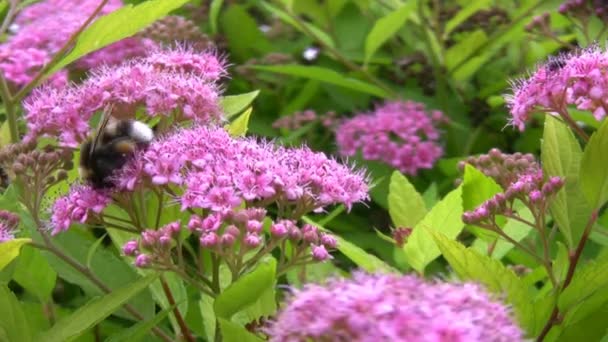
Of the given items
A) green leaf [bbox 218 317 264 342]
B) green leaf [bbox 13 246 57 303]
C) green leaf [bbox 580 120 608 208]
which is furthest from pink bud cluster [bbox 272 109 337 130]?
green leaf [bbox 218 317 264 342]

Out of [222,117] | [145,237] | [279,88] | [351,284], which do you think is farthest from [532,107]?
[279,88]

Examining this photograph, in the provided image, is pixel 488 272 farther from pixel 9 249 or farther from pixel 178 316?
pixel 9 249

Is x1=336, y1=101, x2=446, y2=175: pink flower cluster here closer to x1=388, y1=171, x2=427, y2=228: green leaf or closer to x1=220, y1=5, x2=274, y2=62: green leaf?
x1=220, y1=5, x2=274, y2=62: green leaf

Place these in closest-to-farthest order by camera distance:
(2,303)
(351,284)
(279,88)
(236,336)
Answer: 1. (351,284)
2. (236,336)
3. (2,303)
4. (279,88)

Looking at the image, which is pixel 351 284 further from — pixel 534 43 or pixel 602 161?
pixel 534 43

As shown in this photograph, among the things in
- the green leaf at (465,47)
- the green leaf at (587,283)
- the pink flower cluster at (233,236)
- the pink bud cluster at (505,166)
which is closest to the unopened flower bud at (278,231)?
the pink flower cluster at (233,236)
